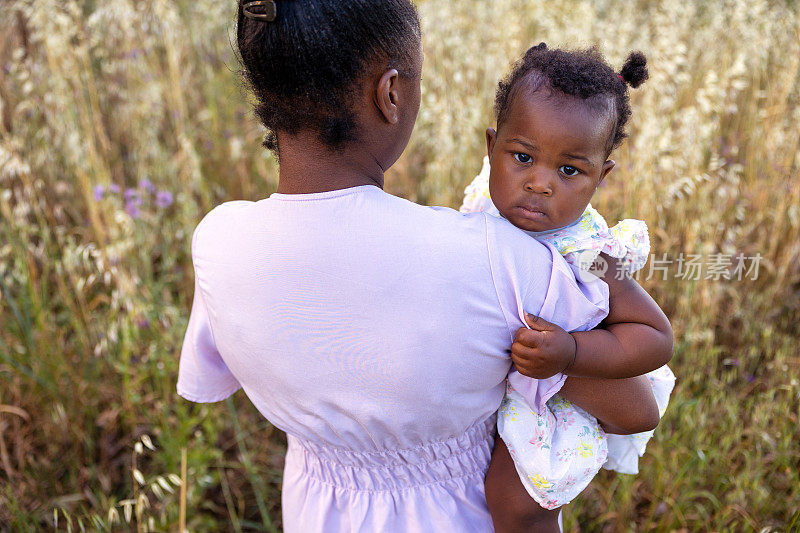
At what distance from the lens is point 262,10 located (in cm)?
90

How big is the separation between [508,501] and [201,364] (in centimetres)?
67

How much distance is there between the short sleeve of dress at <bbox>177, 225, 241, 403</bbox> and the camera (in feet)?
4.00

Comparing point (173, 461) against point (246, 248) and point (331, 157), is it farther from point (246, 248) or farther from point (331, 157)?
point (331, 157)

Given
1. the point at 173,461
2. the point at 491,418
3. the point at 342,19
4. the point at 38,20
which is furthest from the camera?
the point at 38,20

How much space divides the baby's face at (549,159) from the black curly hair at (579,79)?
0.06 feet

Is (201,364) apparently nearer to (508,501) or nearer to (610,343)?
(508,501)

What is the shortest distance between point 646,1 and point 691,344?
12.5 ft

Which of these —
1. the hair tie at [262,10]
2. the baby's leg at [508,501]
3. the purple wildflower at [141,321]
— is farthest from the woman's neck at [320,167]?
the purple wildflower at [141,321]

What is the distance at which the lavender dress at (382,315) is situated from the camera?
2.94ft

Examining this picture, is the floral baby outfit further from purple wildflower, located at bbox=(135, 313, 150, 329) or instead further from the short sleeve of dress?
purple wildflower, located at bbox=(135, 313, 150, 329)

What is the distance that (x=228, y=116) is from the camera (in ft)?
11.5

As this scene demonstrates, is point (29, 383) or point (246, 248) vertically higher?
point (246, 248)

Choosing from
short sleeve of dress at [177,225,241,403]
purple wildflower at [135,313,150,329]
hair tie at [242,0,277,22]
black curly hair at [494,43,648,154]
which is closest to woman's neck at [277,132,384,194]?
hair tie at [242,0,277,22]

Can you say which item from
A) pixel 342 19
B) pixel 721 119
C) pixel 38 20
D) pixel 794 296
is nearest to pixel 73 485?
pixel 38 20
